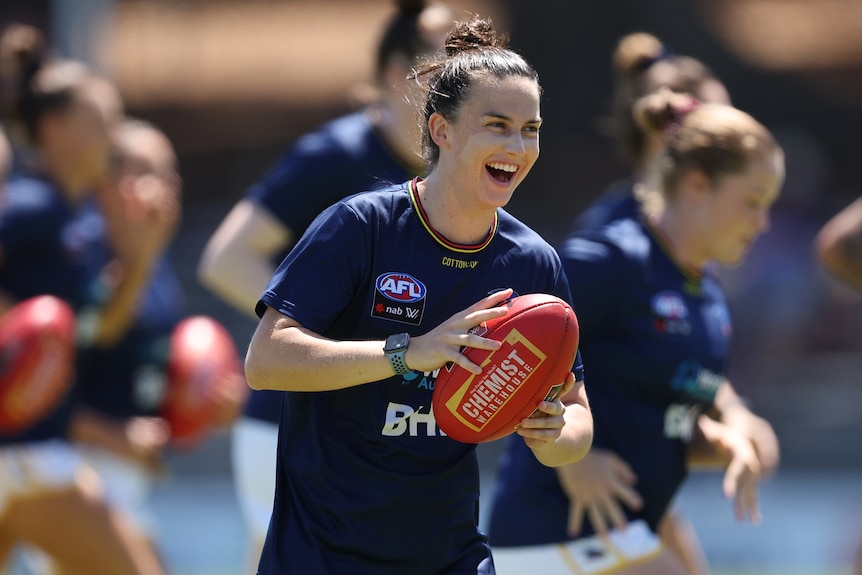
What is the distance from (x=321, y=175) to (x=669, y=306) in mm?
1290

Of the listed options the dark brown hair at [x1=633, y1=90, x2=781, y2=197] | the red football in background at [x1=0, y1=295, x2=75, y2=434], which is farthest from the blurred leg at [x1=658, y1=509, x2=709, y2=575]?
the red football in background at [x1=0, y1=295, x2=75, y2=434]

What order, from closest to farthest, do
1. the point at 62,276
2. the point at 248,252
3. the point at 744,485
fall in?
the point at 744,485, the point at 248,252, the point at 62,276

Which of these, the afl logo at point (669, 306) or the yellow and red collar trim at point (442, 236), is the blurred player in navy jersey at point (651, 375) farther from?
the yellow and red collar trim at point (442, 236)

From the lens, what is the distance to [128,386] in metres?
6.84

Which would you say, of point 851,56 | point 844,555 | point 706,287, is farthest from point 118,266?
point 851,56

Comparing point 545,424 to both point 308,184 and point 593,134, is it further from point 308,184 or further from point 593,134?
point 593,134

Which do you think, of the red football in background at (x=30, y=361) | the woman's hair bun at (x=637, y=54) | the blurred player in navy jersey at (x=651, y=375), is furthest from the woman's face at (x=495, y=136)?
the red football in background at (x=30, y=361)

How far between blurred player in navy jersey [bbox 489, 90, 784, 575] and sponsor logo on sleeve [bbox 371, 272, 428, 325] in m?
0.99

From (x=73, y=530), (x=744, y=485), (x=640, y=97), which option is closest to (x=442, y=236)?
(x=744, y=485)

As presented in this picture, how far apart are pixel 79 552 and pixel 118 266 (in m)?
1.49

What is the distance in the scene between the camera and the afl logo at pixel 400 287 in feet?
10.3

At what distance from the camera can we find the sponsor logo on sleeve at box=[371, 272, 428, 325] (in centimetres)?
315

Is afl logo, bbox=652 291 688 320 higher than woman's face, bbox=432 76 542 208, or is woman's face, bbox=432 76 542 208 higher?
woman's face, bbox=432 76 542 208

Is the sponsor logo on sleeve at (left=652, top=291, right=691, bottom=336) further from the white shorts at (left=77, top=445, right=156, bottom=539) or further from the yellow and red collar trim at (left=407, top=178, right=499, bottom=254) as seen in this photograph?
the white shorts at (left=77, top=445, right=156, bottom=539)
